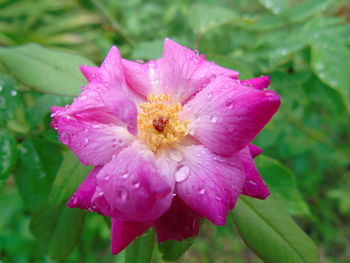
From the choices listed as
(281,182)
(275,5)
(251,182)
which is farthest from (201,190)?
(275,5)

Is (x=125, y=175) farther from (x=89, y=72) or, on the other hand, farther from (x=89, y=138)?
(x=89, y=72)

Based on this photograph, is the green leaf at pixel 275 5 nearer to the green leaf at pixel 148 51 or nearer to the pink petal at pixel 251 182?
the green leaf at pixel 148 51

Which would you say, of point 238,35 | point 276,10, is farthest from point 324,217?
point 276,10

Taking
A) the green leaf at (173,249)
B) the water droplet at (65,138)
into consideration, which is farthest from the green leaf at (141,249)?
the water droplet at (65,138)

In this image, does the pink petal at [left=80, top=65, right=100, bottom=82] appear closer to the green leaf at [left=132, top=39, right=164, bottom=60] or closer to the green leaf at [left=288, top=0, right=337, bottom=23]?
the green leaf at [left=132, top=39, right=164, bottom=60]

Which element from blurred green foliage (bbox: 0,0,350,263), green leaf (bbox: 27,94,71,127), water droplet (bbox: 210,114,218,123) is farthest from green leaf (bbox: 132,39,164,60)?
water droplet (bbox: 210,114,218,123)

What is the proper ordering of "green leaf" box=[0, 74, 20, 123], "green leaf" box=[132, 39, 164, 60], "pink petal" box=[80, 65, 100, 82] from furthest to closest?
"green leaf" box=[132, 39, 164, 60]
"green leaf" box=[0, 74, 20, 123]
"pink petal" box=[80, 65, 100, 82]
